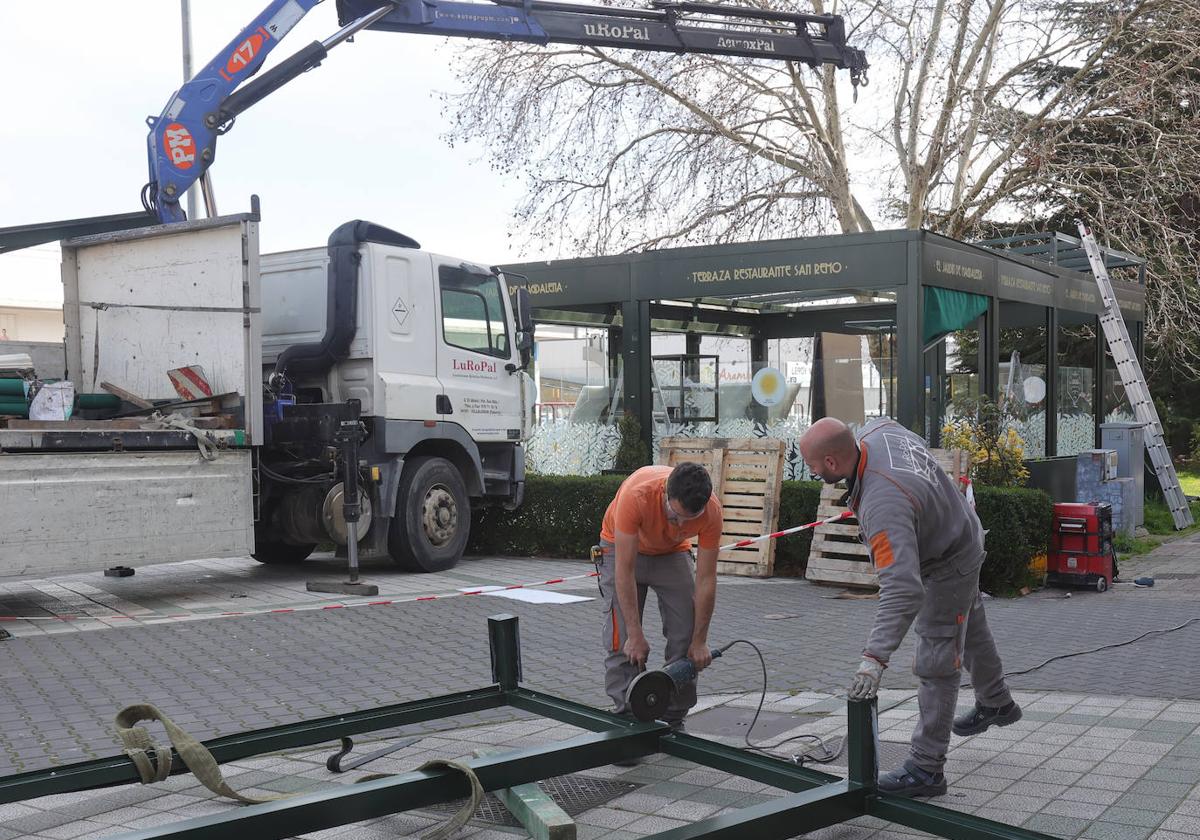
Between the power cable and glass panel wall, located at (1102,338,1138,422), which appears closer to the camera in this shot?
the power cable

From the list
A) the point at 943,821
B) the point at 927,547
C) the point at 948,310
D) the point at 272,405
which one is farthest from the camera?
the point at 948,310

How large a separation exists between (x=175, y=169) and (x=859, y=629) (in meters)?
8.02

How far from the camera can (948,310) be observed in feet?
43.5

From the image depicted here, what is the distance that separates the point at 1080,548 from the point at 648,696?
25.1 feet

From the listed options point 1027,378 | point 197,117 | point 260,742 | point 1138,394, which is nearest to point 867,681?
point 260,742

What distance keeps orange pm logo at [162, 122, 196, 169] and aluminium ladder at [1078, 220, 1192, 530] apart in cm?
1182

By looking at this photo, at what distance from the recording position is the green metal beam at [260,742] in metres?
3.73

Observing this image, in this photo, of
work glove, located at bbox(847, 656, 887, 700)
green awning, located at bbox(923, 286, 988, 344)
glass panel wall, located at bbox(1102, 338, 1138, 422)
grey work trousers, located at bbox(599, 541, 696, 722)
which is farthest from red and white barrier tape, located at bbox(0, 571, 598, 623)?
glass panel wall, located at bbox(1102, 338, 1138, 422)

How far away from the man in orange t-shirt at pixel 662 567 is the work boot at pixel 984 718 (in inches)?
47.2

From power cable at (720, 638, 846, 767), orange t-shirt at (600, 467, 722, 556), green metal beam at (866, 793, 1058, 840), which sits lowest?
power cable at (720, 638, 846, 767)

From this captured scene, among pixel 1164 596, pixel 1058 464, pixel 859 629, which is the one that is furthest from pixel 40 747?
pixel 1058 464

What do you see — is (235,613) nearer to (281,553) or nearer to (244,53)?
(281,553)

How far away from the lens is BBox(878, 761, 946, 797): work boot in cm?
486

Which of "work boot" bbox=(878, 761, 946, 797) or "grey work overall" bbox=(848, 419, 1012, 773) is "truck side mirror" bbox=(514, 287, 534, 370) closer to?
"grey work overall" bbox=(848, 419, 1012, 773)
